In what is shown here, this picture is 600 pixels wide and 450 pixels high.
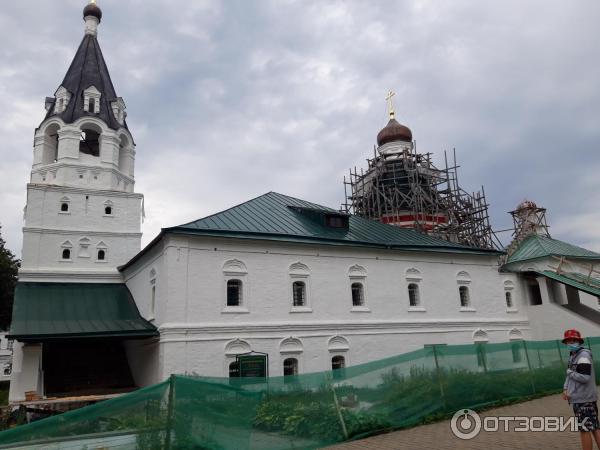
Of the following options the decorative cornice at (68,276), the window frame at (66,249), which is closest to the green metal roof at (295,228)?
the decorative cornice at (68,276)

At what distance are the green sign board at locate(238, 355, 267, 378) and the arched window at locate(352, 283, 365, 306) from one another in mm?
4909

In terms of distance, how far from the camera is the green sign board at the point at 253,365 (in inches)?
667

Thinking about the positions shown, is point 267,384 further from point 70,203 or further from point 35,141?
point 35,141

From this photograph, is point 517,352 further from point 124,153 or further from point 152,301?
point 124,153

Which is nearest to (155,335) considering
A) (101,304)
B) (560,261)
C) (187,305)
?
(187,305)

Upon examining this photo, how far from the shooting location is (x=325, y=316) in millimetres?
19047

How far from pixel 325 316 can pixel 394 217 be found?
56.4 feet

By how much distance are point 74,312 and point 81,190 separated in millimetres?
6702

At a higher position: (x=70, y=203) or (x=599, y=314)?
(x=70, y=203)

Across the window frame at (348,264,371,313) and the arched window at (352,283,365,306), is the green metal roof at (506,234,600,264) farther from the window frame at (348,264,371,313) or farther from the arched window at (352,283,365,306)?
the arched window at (352,283,365,306)

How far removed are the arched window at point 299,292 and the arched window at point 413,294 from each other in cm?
542

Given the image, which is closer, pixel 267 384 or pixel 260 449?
pixel 260 449

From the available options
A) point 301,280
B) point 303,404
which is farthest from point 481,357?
point 301,280
